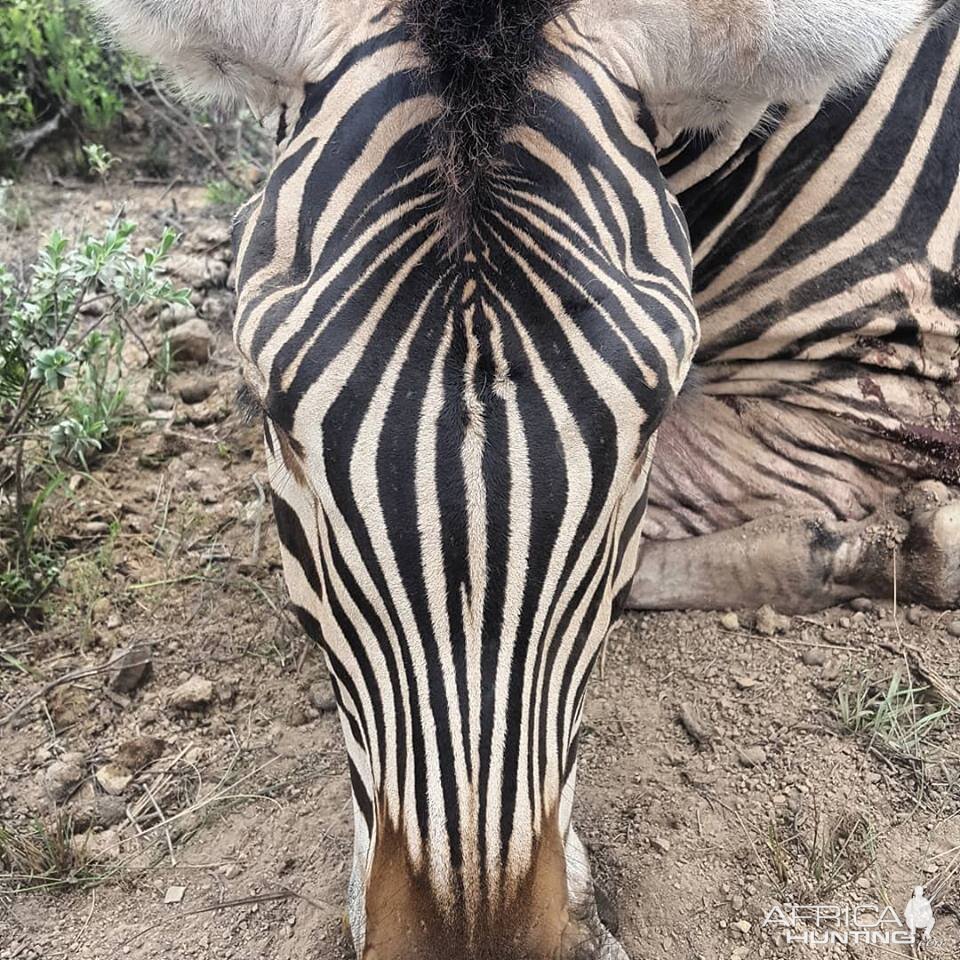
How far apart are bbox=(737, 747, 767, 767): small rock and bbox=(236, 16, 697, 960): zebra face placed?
1.21 meters

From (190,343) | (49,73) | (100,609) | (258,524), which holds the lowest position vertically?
(100,609)

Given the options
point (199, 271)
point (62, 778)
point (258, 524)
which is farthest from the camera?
point (199, 271)

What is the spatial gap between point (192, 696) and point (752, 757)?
2025mm

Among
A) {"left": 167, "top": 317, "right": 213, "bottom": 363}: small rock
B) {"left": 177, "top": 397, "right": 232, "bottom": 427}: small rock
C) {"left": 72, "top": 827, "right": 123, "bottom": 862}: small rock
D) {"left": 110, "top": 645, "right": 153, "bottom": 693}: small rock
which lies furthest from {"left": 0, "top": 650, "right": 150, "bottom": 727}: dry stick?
{"left": 167, "top": 317, "right": 213, "bottom": 363}: small rock

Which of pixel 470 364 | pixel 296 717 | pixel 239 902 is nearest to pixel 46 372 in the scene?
pixel 296 717

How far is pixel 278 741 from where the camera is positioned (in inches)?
135

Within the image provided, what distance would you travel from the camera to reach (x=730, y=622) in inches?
151

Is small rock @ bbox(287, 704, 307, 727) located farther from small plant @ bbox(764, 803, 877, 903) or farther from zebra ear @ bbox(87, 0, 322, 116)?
zebra ear @ bbox(87, 0, 322, 116)

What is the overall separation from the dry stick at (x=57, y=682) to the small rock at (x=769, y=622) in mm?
2403

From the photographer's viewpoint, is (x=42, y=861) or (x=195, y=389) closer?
(x=42, y=861)

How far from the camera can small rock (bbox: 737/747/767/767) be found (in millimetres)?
3273

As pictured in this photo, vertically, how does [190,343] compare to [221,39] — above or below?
below

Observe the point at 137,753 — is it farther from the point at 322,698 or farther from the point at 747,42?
the point at 747,42

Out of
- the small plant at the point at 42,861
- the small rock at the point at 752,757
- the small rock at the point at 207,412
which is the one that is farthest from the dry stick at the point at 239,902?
the small rock at the point at 207,412
